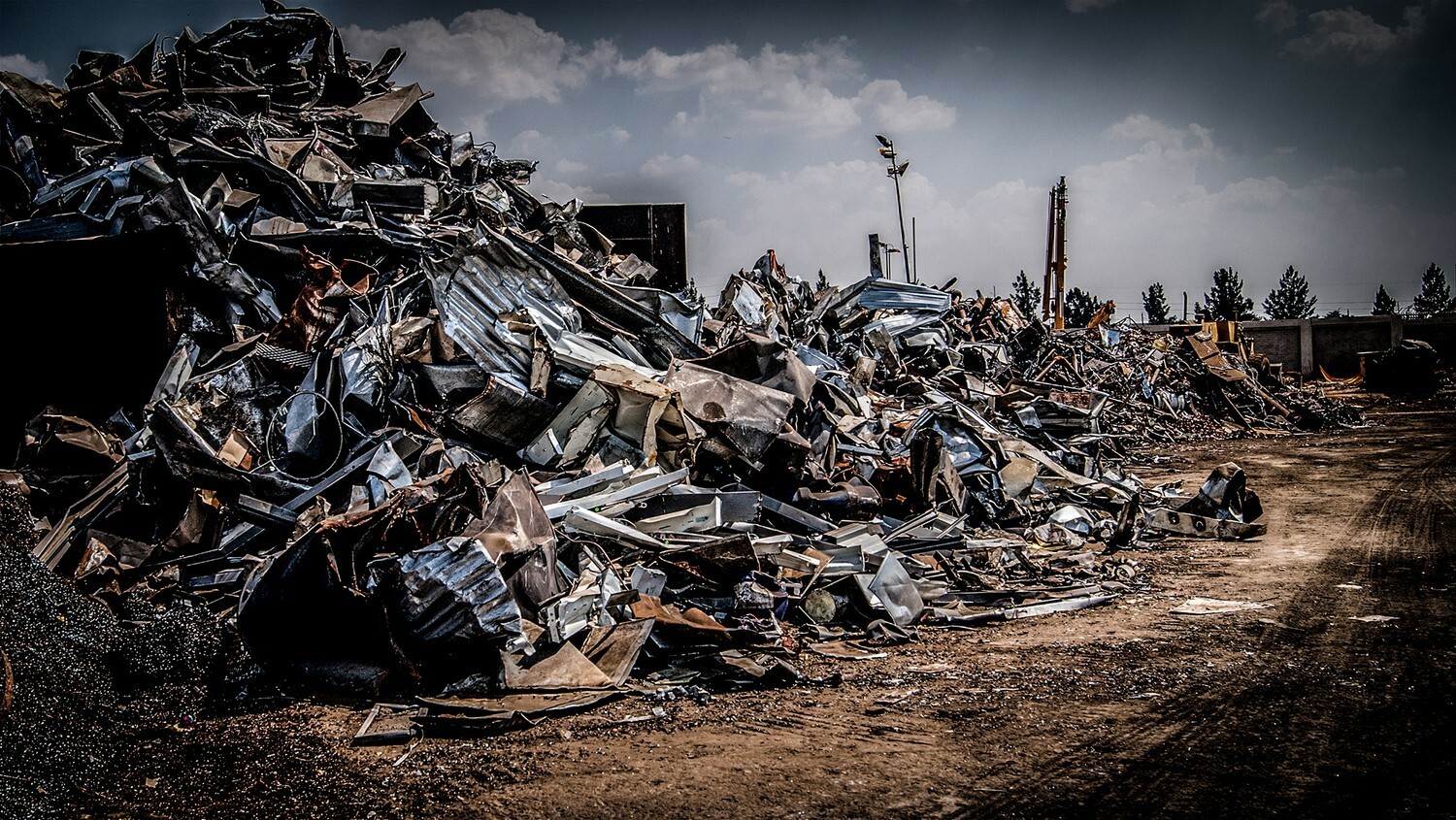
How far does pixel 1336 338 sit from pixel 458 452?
1195 inches

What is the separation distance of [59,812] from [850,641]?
3588 millimetres

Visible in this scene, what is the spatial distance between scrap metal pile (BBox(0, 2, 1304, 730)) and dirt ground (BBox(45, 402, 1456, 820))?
1.20 feet

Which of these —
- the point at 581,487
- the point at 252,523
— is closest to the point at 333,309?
the point at 252,523

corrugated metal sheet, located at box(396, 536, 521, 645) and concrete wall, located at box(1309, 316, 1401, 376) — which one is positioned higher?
concrete wall, located at box(1309, 316, 1401, 376)

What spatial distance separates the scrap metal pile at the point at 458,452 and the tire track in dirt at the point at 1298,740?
144cm

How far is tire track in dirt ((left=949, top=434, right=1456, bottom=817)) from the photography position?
2.65m

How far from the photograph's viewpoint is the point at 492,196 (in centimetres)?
988

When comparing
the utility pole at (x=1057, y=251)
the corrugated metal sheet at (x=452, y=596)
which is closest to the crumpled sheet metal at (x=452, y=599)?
the corrugated metal sheet at (x=452, y=596)

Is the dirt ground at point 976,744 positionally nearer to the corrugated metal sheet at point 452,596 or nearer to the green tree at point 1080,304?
the corrugated metal sheet at point 452,596

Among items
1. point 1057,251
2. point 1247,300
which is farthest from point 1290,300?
point 1057,251

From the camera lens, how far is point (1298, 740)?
3064 millimetres

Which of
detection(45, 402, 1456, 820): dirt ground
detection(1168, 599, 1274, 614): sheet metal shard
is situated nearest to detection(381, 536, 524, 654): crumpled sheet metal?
detection(45, 402, 1456, 820): dirt ground

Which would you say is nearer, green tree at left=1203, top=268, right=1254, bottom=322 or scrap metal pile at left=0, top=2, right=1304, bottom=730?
scrap metal pile at left=0, top=2, right=1304, bottom=730

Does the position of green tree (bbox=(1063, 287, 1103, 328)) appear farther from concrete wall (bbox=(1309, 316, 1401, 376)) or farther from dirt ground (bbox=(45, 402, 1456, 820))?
dirt ground (bbox=(45, 402, 1456, 820))
